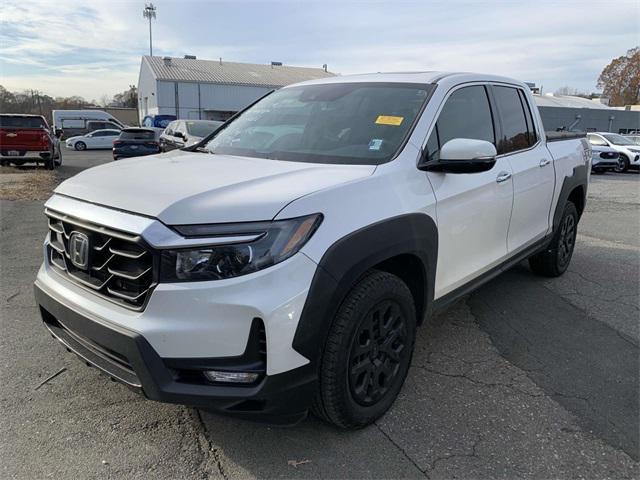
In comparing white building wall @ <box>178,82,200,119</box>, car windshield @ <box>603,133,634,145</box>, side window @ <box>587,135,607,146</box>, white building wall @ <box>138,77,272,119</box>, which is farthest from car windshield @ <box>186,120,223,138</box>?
white building wall @ <box>178,82,200,119</box>

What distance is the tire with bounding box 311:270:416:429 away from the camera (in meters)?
2.35

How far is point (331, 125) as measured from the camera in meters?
3.30

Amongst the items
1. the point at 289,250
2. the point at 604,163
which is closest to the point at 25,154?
the point at 289,250

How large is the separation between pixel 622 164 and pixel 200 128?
16.0 m

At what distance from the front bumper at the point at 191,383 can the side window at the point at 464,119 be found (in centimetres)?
163

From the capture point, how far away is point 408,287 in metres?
2.91

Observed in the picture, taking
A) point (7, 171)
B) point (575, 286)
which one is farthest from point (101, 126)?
point (575, 286)

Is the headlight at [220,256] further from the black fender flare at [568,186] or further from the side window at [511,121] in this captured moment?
the black fender flare at [568,186]

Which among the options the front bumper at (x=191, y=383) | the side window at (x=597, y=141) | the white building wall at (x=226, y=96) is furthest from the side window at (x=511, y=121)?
the white building wall at (x=226, y=96)

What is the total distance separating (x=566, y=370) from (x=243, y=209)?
2.54 m

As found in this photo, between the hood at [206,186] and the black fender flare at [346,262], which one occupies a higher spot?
the hood at [206,186]

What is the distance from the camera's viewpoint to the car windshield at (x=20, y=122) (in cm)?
1475

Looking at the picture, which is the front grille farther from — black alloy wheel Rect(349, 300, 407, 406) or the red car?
the red car

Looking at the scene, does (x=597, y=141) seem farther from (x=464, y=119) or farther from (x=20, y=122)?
(x=20, y=122)
